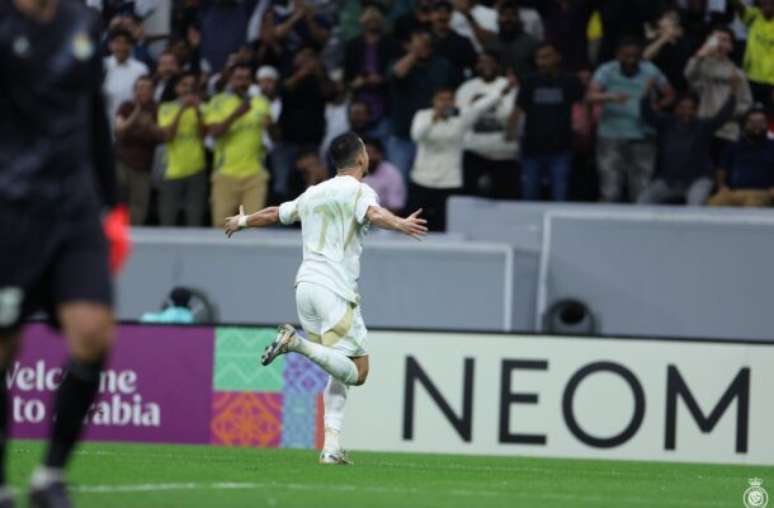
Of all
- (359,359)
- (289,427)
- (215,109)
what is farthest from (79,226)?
(215,109)

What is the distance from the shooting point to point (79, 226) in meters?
7.65

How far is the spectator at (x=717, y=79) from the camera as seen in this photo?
21.3 m

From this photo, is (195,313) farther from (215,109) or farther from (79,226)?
(79,226)

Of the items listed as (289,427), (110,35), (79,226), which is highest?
(110,35)

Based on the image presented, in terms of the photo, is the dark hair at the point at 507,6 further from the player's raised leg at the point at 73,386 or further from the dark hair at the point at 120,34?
the player's raised leg at the point at 73,386

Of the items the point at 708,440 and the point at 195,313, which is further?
the point at 195,313

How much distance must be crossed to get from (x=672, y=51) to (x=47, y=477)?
15083 millimetres

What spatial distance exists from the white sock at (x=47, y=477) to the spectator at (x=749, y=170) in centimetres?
1449

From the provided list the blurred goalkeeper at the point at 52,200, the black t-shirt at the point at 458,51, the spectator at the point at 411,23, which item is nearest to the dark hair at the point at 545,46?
the black t-shirt at the point at 458,51

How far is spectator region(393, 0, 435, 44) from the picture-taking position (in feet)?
72.2

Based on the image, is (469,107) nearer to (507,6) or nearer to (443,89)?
(443,89)

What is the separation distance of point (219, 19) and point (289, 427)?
650 centimetres

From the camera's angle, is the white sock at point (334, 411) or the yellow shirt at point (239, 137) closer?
the white sock at point (334, 411)

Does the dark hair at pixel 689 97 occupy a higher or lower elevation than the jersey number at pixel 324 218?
higher
